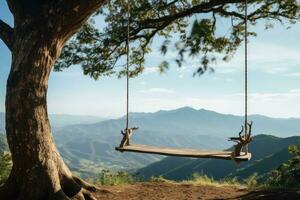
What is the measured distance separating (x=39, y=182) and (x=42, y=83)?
1.50m

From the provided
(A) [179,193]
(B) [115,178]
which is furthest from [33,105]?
(B) [115,178]

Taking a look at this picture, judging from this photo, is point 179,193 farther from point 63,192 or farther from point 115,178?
point 63,192

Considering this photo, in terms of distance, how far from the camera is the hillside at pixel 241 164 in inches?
3917

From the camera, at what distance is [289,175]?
11.4 meters

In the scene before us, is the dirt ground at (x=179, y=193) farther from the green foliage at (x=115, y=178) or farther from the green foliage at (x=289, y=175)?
the green foliage at (x=289, y=175)

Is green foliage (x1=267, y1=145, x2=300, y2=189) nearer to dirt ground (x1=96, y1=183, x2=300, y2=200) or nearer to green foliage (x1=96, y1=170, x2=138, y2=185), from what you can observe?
dirt ground (x1=96, y1=183, x2=300, y2=200)

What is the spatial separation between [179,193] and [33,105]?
3727mm

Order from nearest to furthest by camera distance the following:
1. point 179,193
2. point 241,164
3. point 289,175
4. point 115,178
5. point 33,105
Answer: point 33,105 < point 179,193 < point 115,178 < point 289,175 < point 241,164

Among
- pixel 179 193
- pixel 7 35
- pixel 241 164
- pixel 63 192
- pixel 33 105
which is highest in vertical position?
pixel 7 35

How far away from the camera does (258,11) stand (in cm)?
1211

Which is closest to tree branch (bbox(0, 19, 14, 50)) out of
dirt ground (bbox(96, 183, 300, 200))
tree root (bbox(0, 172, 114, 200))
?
tree root (bbox(0, 172, 114, 200))

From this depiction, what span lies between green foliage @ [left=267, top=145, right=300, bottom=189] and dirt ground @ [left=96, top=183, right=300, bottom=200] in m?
1.70

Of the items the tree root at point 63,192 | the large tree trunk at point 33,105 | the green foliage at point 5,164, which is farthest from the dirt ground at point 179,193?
the green foliage at point 5,164

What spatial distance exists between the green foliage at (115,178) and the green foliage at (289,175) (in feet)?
11.1
